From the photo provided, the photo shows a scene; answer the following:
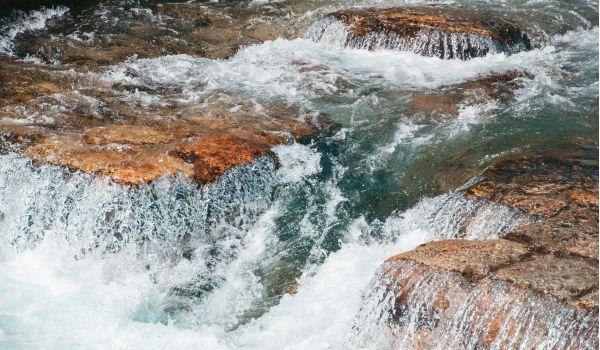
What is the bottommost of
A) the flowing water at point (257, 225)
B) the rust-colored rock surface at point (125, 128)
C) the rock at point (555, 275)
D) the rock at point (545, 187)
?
the flowing water at point (257, 225)

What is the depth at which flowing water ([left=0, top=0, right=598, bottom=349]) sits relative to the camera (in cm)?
557

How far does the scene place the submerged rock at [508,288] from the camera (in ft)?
13.7

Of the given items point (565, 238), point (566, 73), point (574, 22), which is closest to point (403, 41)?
point (566, 73)

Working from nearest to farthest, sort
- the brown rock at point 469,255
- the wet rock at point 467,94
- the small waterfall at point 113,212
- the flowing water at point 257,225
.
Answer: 1. the brown rock at point 469,255
2. the flowing water at point 257,225
3. the small waterfall at point 113,212
4. the wet rock at point 467,94

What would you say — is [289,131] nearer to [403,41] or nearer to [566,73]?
[403,41]

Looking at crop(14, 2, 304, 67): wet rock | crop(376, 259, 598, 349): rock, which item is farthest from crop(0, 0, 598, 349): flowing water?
crop(14, 2, 304, 67): wet rock

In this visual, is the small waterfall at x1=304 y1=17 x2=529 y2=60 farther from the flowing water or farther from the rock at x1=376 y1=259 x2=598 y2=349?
the rock at x1=376 y1=259 x2=598 y2=349

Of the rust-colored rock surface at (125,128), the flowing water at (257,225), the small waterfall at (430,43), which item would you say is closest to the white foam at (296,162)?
the flowing water at (257,225)

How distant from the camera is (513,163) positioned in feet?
22.4

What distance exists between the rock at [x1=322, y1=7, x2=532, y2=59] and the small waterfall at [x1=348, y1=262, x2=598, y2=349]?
6513 mm

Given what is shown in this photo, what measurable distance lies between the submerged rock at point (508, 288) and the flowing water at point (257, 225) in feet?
1.30

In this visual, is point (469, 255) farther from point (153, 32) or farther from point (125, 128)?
point (153, 32)

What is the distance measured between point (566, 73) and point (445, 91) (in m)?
2.40

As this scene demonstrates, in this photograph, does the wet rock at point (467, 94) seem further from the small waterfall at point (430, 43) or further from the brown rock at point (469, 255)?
the brown rock at point (469, 255)
